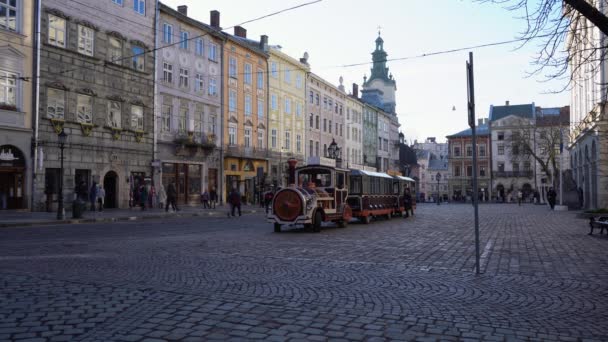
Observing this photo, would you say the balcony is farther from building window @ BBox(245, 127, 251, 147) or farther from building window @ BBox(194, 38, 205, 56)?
building window @ BBox(194, 38, 205, 56)

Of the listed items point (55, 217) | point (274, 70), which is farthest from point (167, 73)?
point (55, 217)

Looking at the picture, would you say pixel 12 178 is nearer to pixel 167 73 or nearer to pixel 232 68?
pixel 167 73

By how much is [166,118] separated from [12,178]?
12.7 m

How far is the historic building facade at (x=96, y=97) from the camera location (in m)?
27.6

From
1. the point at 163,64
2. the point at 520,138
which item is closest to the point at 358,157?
the point at 520,138

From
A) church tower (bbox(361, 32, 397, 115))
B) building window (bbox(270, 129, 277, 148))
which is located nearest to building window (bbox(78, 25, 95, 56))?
building window (bbox(270, 129, 277, 148))

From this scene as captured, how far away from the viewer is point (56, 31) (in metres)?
28.1

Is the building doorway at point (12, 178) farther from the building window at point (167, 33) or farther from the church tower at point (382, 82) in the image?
the church tower at point (382, 82)

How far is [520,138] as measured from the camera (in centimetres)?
5906

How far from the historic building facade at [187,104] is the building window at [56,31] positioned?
8.03 metres

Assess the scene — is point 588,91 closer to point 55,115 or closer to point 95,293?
point 55,115

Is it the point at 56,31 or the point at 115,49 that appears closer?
the point at 56,31

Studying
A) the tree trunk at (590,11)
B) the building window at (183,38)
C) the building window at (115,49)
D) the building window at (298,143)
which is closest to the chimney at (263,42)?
the building window at (298,143)

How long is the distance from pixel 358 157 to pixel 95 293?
68758 mm
